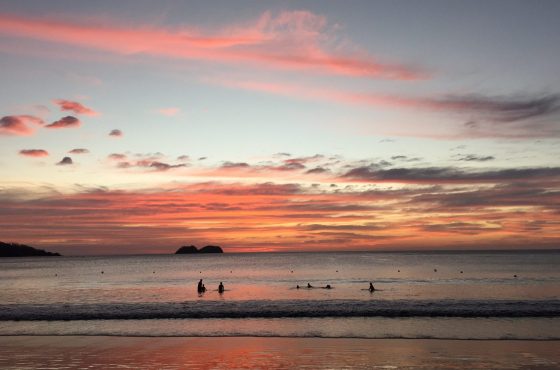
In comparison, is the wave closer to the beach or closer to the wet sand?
the beach

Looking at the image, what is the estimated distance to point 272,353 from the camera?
2141 centimetres

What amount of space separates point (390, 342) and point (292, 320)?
31.7 ft

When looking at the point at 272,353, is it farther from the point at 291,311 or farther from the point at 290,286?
the point at 290,286

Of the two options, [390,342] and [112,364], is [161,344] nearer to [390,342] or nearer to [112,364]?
[112,364]

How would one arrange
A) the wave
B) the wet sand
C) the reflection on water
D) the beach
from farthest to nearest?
1. the reflection on water
2. the wave
3. the beach
4. the wet sand

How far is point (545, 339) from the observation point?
80.0ft

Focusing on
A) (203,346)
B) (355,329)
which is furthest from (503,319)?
(203,346)

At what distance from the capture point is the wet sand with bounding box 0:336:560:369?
19203 millimetres

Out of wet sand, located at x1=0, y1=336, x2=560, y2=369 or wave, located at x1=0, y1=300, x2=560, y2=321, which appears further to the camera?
wave, located at x1=0, y1=300, x2=560, y2=321

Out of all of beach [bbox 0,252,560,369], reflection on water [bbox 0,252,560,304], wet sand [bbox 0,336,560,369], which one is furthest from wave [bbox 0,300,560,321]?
reflection on water [bbox 0,252,560,304]

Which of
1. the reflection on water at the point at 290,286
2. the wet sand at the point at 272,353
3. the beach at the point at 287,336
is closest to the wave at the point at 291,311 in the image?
the beach at the point at 287,336

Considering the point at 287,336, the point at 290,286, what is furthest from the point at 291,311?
the point at 290,286

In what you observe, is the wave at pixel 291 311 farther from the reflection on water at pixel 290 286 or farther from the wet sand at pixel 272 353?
the reflection on water at pixel 290 286

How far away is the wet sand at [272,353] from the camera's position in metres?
19.2
